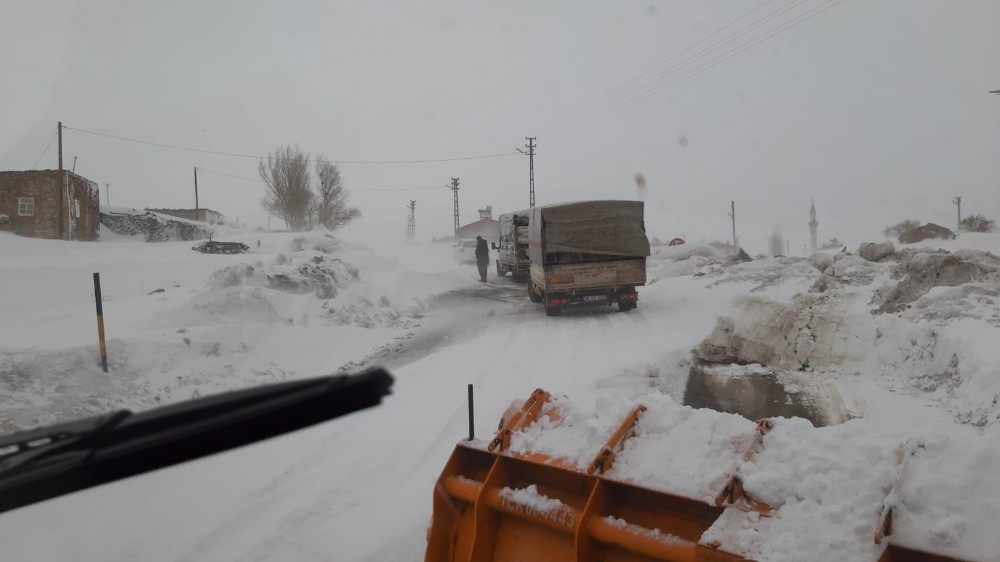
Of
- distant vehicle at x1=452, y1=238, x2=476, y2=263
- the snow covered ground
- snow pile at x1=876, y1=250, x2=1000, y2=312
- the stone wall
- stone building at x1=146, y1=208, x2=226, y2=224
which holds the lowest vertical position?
the snow covered ground

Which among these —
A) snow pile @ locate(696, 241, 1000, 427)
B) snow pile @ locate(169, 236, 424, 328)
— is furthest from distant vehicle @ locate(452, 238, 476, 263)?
snow pile @ locate(696, 241, 1000, 427)

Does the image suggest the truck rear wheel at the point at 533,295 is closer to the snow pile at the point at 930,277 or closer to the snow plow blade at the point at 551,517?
the snow pile at the point at 930,277

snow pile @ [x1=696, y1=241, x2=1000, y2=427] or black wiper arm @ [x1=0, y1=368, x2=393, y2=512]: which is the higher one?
black wiper arm @ [x1=0, y1=368, x2=393, y2=512]

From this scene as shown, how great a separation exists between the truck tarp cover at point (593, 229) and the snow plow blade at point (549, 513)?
1199 cm

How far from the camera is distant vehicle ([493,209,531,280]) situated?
24.4 metres

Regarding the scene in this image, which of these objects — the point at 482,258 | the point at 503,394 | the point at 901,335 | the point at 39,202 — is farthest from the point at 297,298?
the point at 39,202

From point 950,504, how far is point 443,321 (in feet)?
46.6

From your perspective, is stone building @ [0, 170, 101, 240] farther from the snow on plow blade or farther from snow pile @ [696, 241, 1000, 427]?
the snow on plow blade

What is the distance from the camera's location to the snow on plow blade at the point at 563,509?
9.46 ft

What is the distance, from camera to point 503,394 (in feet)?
27.3

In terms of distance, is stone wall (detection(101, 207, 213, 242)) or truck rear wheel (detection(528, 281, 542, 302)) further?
stone wall (detection(101, 207, 213, 242))

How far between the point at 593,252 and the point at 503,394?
834cm

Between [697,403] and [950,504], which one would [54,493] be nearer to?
[950,504]

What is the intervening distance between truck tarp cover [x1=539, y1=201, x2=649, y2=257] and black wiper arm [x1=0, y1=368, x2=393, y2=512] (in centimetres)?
1388
